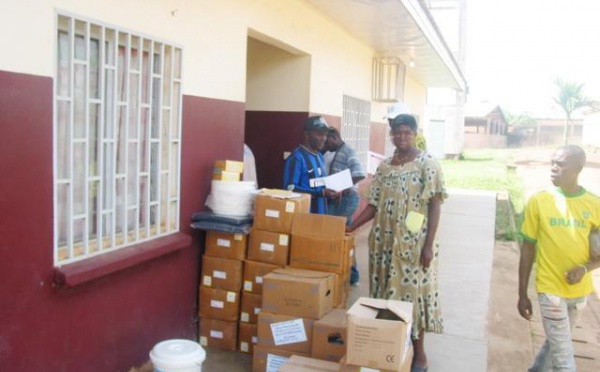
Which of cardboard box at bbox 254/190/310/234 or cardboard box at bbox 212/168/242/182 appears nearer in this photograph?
cardboard box at bbox 254/190/310/234

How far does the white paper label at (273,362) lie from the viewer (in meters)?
4.13

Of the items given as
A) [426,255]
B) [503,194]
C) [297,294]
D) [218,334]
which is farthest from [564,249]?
[503,194]

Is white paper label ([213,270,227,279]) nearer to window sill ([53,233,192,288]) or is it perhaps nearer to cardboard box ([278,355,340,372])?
window sill ([53,233,192,288])

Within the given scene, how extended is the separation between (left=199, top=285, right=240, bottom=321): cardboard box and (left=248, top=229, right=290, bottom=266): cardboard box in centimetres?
34

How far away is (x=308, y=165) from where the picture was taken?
5367 mm

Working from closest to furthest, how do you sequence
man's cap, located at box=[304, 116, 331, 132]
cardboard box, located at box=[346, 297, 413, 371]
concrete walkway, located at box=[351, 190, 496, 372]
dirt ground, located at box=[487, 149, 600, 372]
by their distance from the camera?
cardboard box, located at box=[346, 297, 413, 371]
concrete walkway, located at box=[351, 190, 496, 372]
dirt ground, located at box=[487, 149, 600, 372]
man's cap, located at box=[304, 116, 331, 132]

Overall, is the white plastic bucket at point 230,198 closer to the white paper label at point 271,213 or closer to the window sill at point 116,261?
the white paper label at point 271,213

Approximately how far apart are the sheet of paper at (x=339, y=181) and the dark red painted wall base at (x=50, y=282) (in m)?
1.18

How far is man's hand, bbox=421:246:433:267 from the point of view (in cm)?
411

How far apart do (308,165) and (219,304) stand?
145cm

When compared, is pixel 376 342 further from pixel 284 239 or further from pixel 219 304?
pixel 219 304

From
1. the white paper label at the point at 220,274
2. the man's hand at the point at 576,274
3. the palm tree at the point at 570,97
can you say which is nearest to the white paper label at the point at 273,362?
the white paper label at the point at 220,274

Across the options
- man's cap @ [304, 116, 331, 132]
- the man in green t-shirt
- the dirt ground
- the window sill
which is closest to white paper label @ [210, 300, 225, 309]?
the window sill

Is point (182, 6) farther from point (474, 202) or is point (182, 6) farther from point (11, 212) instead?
point (474, 202)
